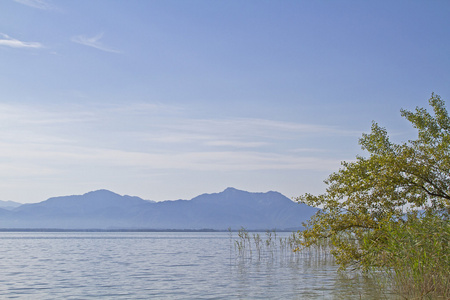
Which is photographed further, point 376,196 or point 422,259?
point 376,196

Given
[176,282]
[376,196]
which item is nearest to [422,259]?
[376,196]

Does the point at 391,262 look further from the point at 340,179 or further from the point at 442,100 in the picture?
the point at 442,100

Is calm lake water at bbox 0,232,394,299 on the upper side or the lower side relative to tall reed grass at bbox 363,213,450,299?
lower

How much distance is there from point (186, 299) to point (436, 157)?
41.3ft

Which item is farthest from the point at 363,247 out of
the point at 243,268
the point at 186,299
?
the point at 243,268

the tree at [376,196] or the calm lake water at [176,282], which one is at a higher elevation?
the tree at [376,196]

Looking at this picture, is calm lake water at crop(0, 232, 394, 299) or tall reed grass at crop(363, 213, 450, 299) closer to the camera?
tall reed grass at crop(363, 213, 450, 299)

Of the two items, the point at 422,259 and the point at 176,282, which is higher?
the point at 422,259

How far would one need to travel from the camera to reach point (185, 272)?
109 feet

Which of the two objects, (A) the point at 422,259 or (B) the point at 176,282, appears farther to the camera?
(B) the point at 176,282

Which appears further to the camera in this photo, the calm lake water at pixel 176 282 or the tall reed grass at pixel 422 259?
the calm lake water at pixel 176 282

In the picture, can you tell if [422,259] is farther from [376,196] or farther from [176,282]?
[176,282]

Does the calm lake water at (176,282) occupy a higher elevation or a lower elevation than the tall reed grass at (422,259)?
lower

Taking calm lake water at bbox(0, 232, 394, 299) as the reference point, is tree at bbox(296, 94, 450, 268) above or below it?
Result: above
